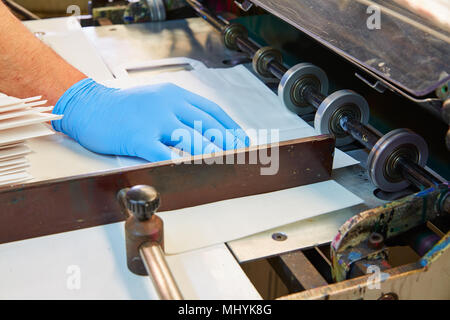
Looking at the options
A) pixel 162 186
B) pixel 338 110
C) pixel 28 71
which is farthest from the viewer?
pixel 28 71

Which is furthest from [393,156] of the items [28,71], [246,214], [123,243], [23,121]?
[28,71]

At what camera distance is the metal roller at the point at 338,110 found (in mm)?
1301

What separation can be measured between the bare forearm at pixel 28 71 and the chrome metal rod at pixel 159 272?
0.78 meters

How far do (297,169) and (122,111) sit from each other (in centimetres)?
50

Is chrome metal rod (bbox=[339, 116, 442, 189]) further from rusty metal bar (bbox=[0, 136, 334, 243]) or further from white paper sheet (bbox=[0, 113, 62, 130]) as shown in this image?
white paper sheet (bbox=[0, 113, 62, 130])

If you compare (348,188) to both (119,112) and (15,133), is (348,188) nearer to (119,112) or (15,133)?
(119,112)

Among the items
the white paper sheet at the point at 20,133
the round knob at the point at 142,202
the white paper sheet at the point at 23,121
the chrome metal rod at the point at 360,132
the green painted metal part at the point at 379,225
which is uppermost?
the white paper sheet at the point at 23,121

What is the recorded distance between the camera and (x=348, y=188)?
1216mm

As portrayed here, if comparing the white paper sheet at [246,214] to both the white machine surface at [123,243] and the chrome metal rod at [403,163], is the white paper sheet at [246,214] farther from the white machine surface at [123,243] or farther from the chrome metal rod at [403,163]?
the chrome metal rod at [403,163]

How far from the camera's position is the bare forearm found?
1.47 metres

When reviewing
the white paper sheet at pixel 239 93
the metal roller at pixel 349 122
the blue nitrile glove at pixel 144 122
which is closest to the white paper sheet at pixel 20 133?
the blue nitrile glove at pixel 144 122

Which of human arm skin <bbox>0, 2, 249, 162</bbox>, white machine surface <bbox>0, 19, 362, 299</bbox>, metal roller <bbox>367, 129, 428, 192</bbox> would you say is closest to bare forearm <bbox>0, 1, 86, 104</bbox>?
human arm skin <bbox>0, 2, 249, 162</bbox>

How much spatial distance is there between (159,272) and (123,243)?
0.71ft
